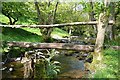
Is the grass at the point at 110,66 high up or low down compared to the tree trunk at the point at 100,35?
down

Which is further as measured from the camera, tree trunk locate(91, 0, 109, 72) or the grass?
tree trunk locate(91, 0, 109, 72)

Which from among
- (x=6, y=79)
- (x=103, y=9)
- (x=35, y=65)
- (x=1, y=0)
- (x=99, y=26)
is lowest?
(x=6, y=79)

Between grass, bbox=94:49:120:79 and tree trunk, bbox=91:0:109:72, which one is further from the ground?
tree trunk, bbox=91:0:109:72

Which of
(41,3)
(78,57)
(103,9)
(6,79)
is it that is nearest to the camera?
(6,79)

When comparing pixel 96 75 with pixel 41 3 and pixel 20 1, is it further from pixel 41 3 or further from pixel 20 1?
pixel 41 3

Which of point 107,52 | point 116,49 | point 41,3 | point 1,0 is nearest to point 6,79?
point 107,52

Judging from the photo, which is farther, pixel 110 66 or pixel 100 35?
pixel 100 35

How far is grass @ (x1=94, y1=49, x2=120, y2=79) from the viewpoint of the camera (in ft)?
30.7

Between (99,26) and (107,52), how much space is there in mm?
1421

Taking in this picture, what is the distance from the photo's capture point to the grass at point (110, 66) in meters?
9.37

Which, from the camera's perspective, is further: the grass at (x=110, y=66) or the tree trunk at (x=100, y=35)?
the tree trunk at (x=100, y=35)

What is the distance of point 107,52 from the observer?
1280cm

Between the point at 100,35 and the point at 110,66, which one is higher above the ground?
the point at 100,35

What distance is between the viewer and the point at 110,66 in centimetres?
1066
